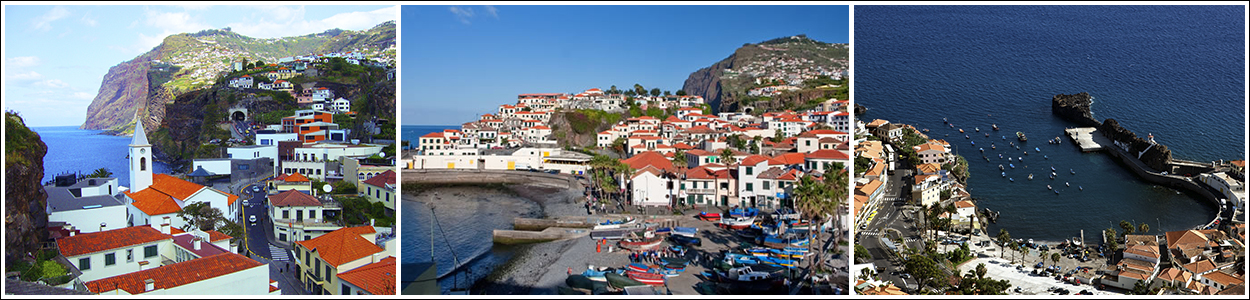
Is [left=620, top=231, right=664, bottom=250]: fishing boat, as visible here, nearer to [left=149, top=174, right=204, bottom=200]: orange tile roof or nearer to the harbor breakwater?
[left=149, top=174, right=204, bottom=200]: orange tile roof

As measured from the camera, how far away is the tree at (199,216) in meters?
10.2

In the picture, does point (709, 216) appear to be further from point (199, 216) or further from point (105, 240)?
point (199, 216)

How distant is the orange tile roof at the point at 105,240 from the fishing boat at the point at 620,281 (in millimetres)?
5417

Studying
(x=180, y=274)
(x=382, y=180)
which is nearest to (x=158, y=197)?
(x=382, y=180)

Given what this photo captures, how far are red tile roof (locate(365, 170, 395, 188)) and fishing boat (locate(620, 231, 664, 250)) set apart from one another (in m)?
5.38

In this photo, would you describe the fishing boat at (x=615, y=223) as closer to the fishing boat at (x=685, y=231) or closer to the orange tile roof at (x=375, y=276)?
the fishing boat at (x=685, y=231)

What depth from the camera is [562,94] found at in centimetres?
2575

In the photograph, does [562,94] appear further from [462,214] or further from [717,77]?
[462,214]

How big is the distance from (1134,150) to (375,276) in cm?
2450

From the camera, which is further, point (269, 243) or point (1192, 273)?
point (1192, 273)

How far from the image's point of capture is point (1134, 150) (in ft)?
72.3

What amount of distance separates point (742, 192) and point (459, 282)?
17.2 ft

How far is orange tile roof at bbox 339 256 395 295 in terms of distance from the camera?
5522mm

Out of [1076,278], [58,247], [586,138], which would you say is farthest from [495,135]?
→ [1076,278]
